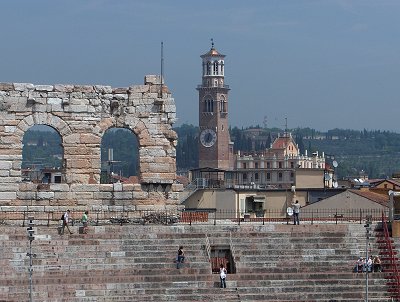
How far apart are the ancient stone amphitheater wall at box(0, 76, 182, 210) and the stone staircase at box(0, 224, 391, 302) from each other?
2.50 meters

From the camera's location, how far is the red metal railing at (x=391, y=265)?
47.4 meters

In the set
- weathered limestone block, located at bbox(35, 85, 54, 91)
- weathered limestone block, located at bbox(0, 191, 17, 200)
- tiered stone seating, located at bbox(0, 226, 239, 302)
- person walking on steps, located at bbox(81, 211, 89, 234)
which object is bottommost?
tiered stone seating, located at bbox(0, 226, 239, 302)

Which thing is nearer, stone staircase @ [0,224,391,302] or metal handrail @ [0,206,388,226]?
stone staircase @ [0,224,391,302]

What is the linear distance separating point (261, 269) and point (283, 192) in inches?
790

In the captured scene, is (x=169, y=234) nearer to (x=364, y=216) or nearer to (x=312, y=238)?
(x=312, y=238)

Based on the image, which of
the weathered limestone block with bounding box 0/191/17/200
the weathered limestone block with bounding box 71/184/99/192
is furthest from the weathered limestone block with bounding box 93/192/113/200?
the weathered limestone block with bounding box 0/191/17/200

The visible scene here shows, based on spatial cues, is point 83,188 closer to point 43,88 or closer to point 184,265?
point 43,88

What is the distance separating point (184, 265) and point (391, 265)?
7.17 metres

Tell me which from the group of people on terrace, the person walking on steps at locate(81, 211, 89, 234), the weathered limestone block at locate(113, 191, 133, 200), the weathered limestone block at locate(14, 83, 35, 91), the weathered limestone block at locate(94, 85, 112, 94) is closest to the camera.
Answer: the group of people on terrace

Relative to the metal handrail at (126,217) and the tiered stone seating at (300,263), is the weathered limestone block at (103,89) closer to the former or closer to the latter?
the metal handrail at (126,217)

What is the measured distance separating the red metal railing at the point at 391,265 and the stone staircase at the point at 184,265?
13.9 inches

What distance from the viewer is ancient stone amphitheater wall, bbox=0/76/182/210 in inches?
2031

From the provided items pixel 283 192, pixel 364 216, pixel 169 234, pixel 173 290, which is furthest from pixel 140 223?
pixel 283 192

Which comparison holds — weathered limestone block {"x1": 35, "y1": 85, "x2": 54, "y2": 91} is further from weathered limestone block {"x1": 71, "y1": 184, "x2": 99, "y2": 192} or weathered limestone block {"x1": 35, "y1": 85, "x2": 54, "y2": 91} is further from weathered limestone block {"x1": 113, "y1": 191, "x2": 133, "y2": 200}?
weathered limestone block {"x1": 113, "y1": 191, "x2": 133, "y2": 200}
